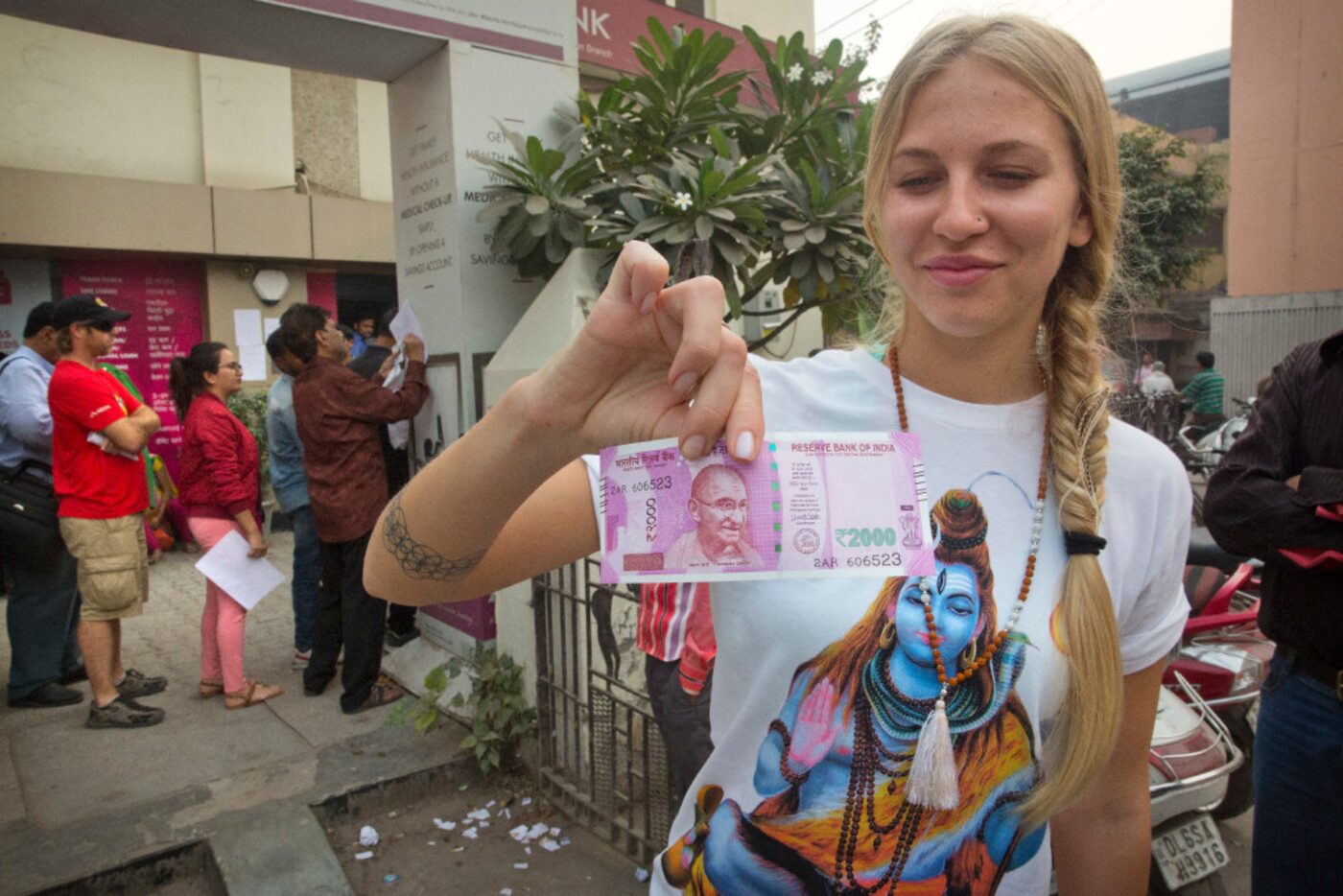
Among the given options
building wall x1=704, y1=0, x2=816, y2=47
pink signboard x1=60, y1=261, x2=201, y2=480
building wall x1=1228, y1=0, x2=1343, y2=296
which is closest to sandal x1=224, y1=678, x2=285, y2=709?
pink signboard x1=60, y1=261, x2=201, y2=480

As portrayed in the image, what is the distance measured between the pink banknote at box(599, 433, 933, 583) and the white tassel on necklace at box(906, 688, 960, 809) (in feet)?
0.96

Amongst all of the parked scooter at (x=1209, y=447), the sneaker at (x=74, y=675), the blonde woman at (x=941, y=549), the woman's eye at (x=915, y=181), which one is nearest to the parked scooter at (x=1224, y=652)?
the blonde woman at (x=941, y=549)

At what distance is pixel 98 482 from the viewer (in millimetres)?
4379

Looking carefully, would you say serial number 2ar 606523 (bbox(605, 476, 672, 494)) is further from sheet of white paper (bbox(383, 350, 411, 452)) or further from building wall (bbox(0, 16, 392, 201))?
building wall (bbox(0, 16, 392, 201))

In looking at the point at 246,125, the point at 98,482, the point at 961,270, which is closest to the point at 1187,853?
the point at 961,270

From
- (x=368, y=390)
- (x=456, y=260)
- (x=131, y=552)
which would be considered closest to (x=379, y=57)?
(x=456, y=260)

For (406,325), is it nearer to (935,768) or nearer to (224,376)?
(224,376)

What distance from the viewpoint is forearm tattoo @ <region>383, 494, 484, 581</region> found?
3.98 feet

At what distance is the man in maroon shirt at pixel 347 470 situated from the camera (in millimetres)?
4570

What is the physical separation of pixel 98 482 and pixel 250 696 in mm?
1360

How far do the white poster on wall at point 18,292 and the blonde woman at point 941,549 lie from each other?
9.28 metres

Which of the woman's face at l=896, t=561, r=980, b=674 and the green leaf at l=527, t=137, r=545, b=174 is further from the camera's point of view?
the green leaf at l=527, t=137, r=545, b=174

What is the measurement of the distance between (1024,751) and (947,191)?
80cm

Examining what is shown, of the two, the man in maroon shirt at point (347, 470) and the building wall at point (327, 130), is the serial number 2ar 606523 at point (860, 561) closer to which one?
the man in maroon shirt at point (347, 470)
